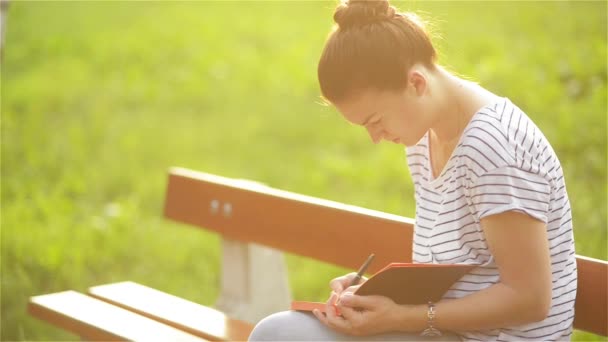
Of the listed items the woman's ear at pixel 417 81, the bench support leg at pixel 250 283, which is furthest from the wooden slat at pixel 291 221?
the woman's ear at pixel 417 81

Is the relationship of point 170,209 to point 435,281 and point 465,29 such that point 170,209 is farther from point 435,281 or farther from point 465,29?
point 465,29

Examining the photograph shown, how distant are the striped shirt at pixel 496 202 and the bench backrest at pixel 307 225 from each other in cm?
13

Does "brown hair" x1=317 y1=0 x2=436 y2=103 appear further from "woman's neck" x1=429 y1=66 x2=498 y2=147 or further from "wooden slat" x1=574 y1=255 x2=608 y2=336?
"wooden slat" x1=574 y1=255 x2=608 y2=336

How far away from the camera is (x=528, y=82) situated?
602cm

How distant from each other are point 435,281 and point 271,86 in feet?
17.2

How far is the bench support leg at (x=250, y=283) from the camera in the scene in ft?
11.4

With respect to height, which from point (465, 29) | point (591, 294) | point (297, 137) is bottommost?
point (591, 294)

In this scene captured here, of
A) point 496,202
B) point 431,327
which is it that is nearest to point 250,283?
point 431,327

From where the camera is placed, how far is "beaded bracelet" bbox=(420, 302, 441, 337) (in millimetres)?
2156

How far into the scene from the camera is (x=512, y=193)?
2.01 meters

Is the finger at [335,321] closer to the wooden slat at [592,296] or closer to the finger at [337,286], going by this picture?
the finger at [337,286]

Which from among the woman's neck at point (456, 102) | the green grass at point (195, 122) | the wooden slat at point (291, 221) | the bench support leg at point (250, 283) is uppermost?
the green grass at point (195, 122)

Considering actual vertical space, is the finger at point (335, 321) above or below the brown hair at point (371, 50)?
below

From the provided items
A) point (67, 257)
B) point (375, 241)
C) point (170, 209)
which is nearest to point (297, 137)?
point (67, 257)
